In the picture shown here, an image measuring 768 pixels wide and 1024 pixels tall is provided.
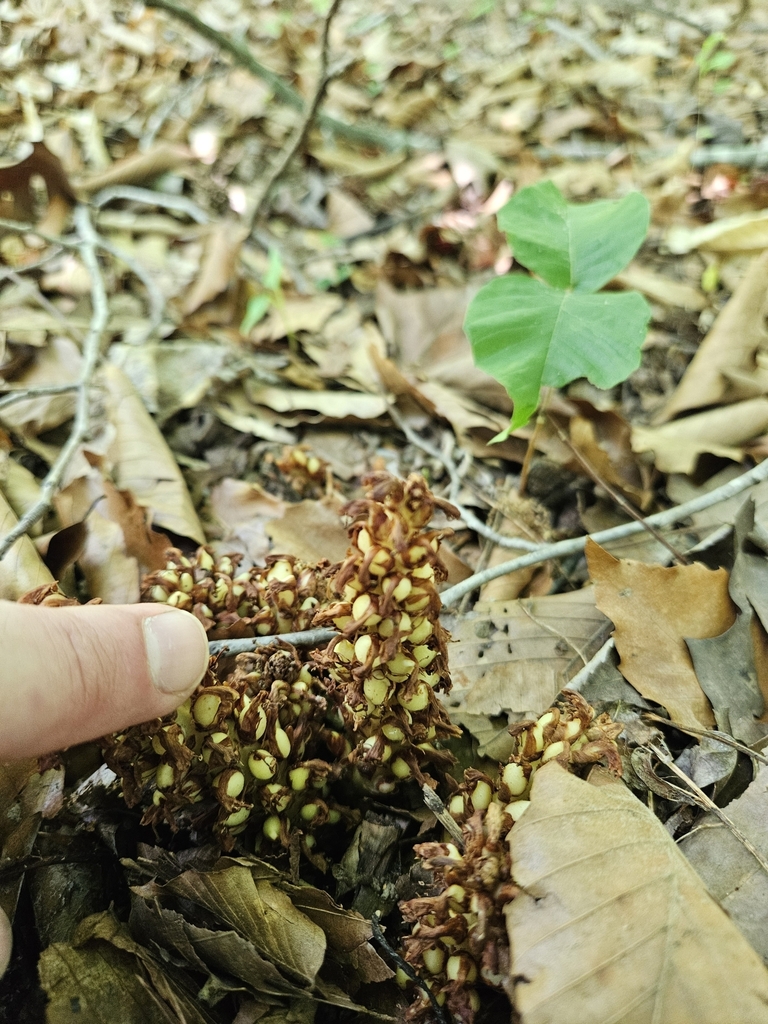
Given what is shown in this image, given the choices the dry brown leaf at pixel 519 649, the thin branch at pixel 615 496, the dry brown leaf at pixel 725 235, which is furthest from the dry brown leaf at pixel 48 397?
the dry brown leaf at pixel 725 235

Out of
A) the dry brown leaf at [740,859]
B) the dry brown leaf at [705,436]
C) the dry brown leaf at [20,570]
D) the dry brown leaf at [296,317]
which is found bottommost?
the dry brown leaf at [740,859]

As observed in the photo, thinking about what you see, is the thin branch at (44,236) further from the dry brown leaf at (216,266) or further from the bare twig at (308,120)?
the bare twig at (308,120)

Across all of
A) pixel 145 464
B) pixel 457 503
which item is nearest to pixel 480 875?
pixel 457 503

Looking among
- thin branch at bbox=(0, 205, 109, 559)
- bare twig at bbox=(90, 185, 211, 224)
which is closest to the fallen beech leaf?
thin branch at bbox=(0, 205, 109, 559)

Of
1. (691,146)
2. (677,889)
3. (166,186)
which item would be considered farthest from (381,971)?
(691,146)

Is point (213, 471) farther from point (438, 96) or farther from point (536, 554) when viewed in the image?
point (438, 96)
